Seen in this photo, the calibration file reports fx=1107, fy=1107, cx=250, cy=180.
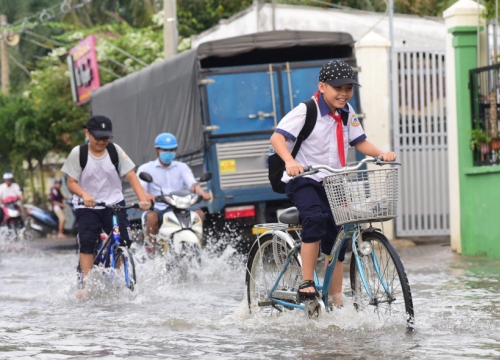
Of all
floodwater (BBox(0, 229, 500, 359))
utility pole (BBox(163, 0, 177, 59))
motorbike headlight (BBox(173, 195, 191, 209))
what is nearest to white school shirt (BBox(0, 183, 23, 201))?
utility pole (BBox(163, 0, 177, 59))

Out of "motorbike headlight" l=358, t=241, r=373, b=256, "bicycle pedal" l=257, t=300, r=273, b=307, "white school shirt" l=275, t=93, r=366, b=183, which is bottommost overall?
"bicycle pedal" l=257, t=300, r=273, b=307

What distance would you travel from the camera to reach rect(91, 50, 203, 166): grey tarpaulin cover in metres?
14.9

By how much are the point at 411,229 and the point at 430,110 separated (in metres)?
1.86

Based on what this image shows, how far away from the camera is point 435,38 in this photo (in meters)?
25.3

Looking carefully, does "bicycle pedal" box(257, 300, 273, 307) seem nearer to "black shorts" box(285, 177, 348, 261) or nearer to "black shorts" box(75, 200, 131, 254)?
"black shorts" box(285, 177, 348, 261)

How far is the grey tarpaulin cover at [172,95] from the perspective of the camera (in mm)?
14727

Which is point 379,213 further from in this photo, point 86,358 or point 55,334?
point 55,334

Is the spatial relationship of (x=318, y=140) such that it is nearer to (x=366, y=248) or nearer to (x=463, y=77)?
(x=366, y=248)

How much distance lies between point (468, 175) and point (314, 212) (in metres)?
6.98

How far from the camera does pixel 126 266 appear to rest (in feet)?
30.5

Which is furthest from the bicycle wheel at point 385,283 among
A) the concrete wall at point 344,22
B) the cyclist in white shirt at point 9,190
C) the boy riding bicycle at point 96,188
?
the cyclist in white shirt at point 9,190

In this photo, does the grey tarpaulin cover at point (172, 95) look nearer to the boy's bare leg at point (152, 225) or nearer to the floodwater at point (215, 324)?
the boy's bare leg at point (152, 225)

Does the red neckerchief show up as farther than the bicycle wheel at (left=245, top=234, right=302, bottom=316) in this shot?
No

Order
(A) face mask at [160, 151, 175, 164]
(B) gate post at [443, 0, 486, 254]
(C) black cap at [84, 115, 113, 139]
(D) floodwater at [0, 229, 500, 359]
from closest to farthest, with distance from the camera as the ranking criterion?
1. (D) floodwater at [0, 229, 500, 359]
2. (C) black cap at [84, 115, 113, 139]
3. (A) face mask at [160, 151, 175, 164]
4. (B) gate post at [443, 0, 486, 254]
